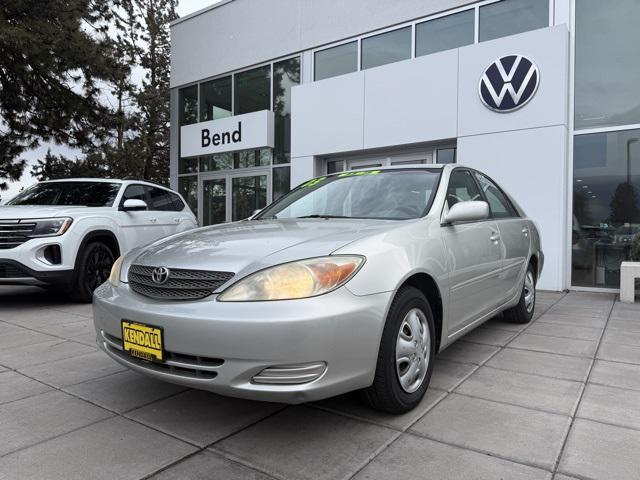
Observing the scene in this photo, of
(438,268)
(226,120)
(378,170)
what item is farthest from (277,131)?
(438,268)

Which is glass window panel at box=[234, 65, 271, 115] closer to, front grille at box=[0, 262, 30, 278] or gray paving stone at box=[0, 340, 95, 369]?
front grille at box=[0, 262, 30, 278]

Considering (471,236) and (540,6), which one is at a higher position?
(540,6)

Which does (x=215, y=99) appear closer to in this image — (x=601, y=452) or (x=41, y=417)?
(x=41, y=417)

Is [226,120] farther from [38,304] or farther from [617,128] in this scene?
[617,128]

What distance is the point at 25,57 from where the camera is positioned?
1044 centimetres

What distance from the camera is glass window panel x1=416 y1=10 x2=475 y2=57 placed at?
29.1ft

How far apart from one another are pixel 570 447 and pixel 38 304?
610cm

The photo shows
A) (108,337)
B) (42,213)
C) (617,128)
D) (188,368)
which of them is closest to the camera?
(188,368)

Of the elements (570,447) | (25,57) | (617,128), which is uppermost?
(25,57)

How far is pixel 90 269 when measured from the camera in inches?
239

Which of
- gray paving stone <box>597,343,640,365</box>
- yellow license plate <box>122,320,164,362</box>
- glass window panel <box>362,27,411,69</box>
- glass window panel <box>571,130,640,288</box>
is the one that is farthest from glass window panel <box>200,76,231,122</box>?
yellow license plate <box>122,320,164,362</box>

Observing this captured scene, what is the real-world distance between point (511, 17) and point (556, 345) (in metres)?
6.45

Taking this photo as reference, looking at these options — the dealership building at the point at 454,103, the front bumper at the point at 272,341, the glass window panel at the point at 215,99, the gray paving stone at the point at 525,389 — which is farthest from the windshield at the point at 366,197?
the glass window panel at the point at 215,99

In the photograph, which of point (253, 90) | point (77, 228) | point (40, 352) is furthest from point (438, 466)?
point (253, 90)
